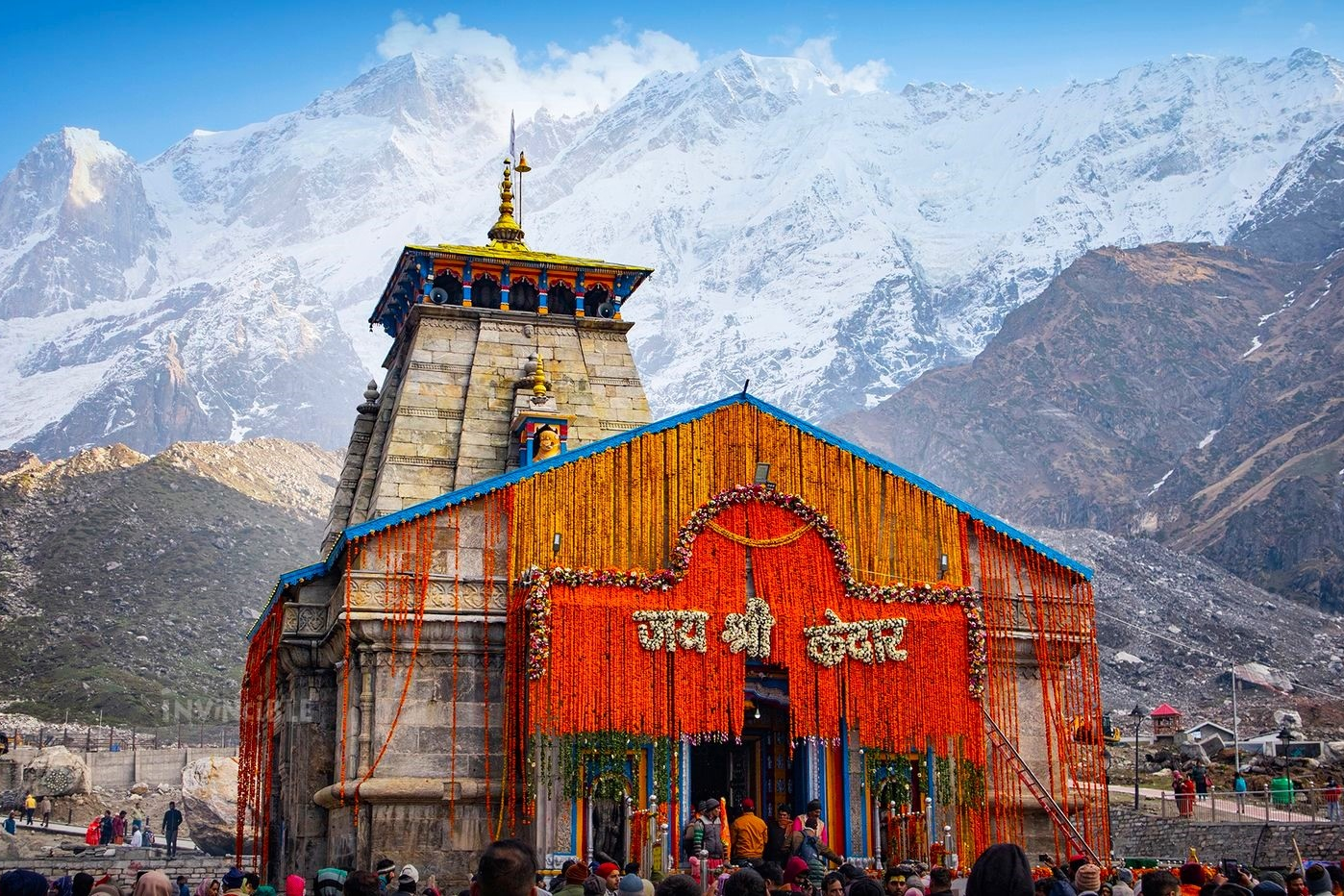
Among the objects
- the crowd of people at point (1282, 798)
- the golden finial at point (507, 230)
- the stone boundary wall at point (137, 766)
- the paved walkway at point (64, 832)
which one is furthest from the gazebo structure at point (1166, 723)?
the golden finial at point (507, 230)

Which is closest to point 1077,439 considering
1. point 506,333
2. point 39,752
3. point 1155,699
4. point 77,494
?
point 1155,699

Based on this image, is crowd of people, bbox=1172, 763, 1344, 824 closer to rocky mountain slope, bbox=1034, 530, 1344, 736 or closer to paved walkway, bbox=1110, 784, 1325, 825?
paved walkway, bbox=1110, 784, 1325, 825

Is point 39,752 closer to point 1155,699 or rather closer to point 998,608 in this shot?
point 998,608

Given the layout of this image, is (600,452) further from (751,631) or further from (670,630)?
(751,631)

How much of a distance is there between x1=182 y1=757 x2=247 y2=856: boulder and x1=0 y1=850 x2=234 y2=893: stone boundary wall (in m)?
5.52

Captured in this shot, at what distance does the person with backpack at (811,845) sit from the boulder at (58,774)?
3340cm

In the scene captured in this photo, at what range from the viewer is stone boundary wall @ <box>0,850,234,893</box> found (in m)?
32.7

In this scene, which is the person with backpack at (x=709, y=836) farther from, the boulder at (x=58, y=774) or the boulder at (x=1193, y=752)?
the boulder at (x=1193, y=752)

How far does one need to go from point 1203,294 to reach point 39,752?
156 metres

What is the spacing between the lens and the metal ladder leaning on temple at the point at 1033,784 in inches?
1014

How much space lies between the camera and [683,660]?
24969mm

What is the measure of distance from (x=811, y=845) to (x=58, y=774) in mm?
36684

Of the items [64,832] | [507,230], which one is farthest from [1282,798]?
[64,832]

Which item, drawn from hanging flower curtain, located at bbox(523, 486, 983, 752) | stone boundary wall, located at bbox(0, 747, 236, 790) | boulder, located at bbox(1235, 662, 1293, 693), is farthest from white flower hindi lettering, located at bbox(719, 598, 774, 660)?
boulder, located at bbox(1235, 662, 1293, 693)
